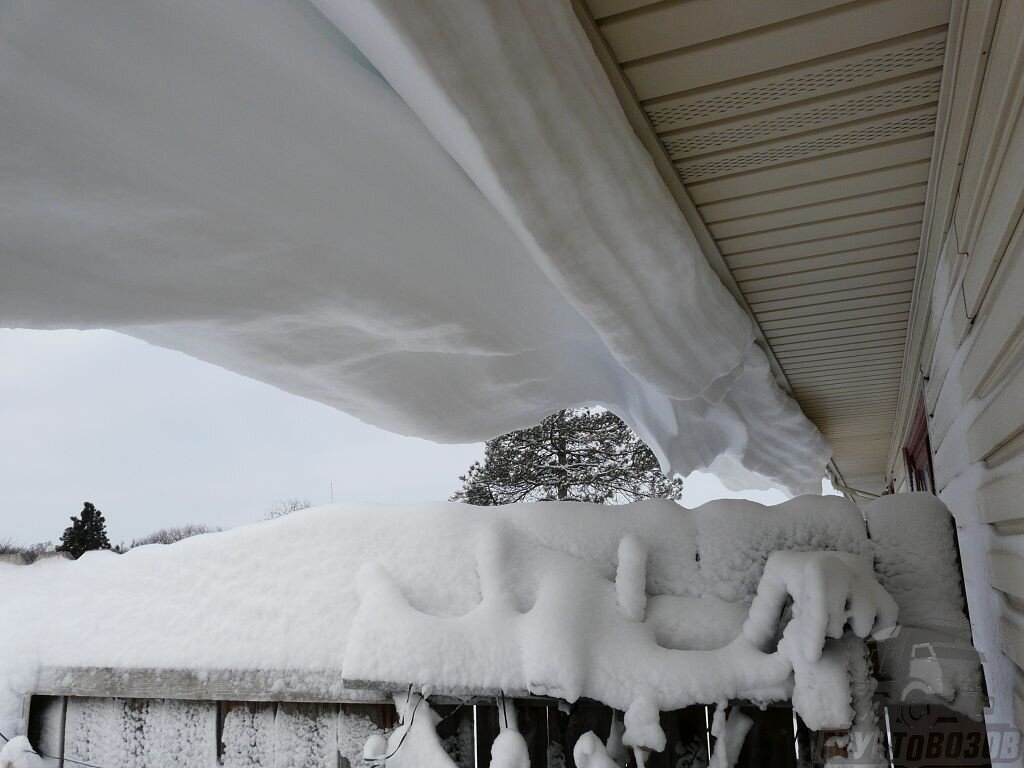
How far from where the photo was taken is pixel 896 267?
246 cm

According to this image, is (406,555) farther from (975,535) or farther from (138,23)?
(975,535)

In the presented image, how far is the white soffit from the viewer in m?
1.32

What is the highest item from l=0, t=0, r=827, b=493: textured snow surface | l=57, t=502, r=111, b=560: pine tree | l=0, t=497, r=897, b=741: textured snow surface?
l=0, t=0, r=827, b=493: textured snow surface

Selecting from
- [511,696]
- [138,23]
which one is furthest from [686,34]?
[511,696]

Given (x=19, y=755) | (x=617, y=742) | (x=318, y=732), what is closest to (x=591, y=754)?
(x=617, y=742)

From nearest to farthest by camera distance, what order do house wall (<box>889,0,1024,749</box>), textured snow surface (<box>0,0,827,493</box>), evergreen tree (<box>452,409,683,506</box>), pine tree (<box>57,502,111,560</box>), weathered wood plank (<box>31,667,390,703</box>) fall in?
1. textured snow surface (<box>0,0,827,493</box>)
2. house wall (<box>889,0,1024,749</box>)
3. weathered wood plank (<box>31,667,390,703</box>)
4. pine tree (<box>57,502,111,560</box>)
5. evergreen tree (<box>452,409,683,506</box>)

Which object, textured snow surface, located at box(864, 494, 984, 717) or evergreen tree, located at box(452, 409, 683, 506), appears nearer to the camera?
textured snow surface, located at box(864, 494, 984, 717)

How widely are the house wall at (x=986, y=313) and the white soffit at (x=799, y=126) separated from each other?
0.29 ft

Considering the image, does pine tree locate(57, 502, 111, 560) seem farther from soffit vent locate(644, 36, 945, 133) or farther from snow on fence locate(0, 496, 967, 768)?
soffit vent locate(644, 36, 945, 133)

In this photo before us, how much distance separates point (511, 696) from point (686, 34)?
135 centimetres

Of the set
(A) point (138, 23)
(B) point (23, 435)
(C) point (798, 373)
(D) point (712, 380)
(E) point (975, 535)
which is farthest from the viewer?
(B) point (23, 435)

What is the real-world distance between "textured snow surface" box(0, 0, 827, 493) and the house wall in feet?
2.09

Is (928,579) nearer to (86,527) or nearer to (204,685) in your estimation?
(204,685)

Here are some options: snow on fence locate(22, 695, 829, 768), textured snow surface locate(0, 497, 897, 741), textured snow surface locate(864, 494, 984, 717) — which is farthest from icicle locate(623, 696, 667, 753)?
textured snow surface locate(864, 494, 984, 717)
